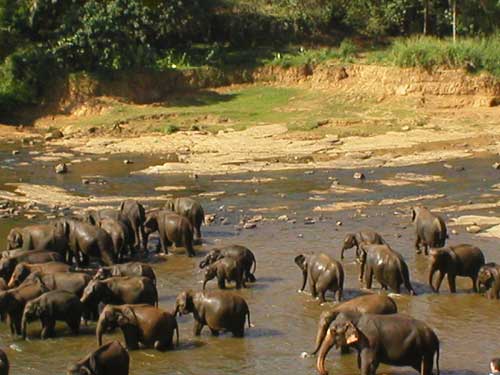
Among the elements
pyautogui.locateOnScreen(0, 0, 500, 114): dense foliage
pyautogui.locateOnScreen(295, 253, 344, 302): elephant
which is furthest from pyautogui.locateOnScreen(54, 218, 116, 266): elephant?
pyautogui.locateOnScreen(0, 0, 500, 114): dense foliage

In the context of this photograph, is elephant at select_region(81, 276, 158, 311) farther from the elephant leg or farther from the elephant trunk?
the elephant leg

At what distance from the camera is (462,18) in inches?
1848

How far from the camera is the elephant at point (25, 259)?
57.7 ft

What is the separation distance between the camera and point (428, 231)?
67.0 feet

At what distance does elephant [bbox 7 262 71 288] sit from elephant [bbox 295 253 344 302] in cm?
383

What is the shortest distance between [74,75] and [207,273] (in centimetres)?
2592

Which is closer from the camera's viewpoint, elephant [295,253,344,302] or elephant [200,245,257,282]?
elephant [295,253,344,302]

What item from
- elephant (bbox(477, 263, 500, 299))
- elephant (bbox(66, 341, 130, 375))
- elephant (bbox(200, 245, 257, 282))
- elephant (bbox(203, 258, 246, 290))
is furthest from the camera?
elephant (bbox(200, 245, 257, 282))

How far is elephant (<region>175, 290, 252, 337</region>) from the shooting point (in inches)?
593

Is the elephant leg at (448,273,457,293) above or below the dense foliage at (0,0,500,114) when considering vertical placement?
below

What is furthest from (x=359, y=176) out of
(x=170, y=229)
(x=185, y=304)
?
(x=185, y=304)

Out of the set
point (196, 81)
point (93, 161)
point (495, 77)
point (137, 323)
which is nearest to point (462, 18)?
point (495, 77)

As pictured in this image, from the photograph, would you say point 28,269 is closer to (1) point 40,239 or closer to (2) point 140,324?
(1) point 40,239

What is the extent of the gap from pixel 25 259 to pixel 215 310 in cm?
433
